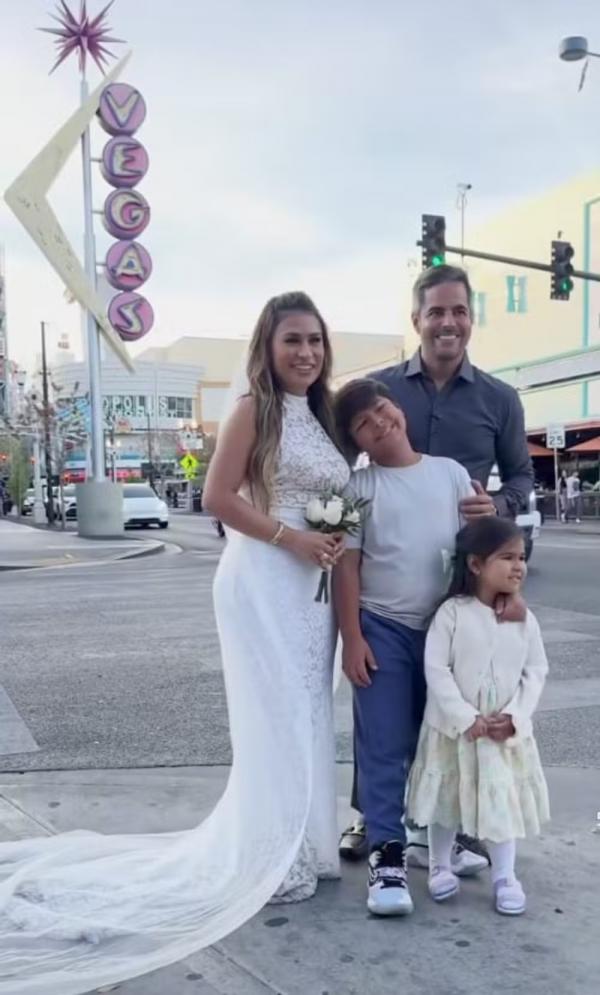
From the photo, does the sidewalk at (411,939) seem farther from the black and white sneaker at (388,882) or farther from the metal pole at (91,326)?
the metal pole at (91,326)

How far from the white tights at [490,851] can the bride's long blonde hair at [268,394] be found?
1.24 metres

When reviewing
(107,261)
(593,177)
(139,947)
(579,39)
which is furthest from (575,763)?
(593,177)

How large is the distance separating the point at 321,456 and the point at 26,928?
68.0 inches

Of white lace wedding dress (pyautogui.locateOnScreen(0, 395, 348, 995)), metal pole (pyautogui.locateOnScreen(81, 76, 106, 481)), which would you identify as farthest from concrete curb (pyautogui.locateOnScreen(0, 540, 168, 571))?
white lace wedding dress (pyautogui.locateOnScreen(0, 395, 348, 995))

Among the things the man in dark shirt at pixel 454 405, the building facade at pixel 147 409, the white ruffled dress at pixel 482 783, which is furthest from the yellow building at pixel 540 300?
the building facade at pixel 147 409

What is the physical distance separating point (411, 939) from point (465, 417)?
68.5 inches

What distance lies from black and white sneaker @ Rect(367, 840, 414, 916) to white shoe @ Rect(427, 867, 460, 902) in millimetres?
89

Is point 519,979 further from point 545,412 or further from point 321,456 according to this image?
point 545,412

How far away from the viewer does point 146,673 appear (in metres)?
6.87

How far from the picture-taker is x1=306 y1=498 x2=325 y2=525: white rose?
300 cm

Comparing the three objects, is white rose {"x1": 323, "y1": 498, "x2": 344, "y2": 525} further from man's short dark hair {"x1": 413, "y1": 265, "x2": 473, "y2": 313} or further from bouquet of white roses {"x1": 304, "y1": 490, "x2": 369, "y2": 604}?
man's short dark hair {"x1": 413, "y1": 265, "x2": 473, "y2": 313}

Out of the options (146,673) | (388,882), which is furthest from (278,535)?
(146,673)

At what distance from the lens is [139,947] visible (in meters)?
2.71

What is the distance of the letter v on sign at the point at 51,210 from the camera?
23281 mm
